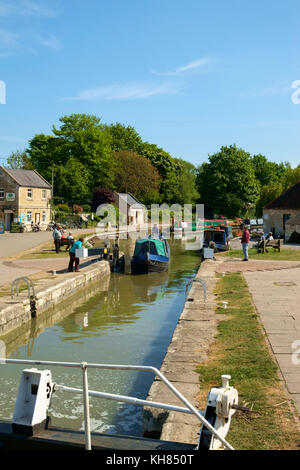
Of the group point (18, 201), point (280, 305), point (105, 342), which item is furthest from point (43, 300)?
point (18, 201)

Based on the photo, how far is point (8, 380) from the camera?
357 inches

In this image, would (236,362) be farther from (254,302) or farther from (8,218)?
(8,218)

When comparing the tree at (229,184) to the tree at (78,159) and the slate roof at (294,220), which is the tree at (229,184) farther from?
the slate roof at (294,220)

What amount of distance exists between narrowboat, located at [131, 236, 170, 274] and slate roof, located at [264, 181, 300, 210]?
15868 mm

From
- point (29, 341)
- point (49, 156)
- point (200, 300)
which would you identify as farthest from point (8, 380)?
point (49, 156)

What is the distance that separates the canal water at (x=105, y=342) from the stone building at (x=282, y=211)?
17809 millimetres

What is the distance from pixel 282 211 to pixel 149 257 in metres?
17.6

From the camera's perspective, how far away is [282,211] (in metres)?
37.6

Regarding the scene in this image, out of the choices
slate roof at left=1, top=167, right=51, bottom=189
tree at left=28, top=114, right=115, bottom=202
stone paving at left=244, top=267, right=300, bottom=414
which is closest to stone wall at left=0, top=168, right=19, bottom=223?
slate roof at left=1, top=167, right=51, bottom=189

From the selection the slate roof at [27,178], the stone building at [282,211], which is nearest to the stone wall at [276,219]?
the stone building at [282,211]

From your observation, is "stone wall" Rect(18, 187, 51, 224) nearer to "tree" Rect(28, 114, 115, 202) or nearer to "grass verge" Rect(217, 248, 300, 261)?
"tree" Rect(28, 114, 115, 202)

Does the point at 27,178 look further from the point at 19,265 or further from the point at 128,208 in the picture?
the point at 19,265

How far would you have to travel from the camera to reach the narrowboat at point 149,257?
2441cm

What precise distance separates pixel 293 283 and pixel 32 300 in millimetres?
9465
